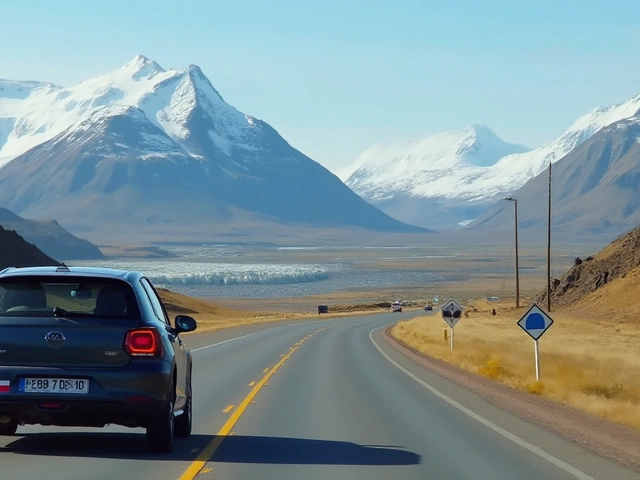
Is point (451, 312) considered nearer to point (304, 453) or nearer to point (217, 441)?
point (217, 441)

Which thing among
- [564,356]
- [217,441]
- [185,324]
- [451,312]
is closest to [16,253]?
[451,312]

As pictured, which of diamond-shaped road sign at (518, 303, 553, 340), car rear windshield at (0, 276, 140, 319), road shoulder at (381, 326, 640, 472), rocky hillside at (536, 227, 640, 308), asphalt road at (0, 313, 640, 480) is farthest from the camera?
rocky hillside at (536, 227, 640, 308)

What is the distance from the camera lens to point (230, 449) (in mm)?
12773

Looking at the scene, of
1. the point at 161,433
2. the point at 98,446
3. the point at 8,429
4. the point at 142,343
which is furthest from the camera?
the point at 8,429

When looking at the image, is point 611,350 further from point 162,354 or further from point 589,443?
point 162,354

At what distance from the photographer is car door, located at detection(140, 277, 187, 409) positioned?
1230cm

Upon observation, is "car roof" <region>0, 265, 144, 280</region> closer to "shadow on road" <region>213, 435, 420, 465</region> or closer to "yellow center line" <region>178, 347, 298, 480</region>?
"yellow center line" <region>178, 347, 298, 480</region>

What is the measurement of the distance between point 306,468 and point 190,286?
140 meters

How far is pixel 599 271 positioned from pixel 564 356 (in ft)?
125

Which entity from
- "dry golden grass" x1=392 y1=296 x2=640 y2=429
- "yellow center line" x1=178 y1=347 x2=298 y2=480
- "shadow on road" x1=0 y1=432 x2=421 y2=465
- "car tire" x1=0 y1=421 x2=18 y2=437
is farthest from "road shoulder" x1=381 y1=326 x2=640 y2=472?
"car tire" x1=0 y1=421 x2=18 y2=437

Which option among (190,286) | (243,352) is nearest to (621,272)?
(243,352)

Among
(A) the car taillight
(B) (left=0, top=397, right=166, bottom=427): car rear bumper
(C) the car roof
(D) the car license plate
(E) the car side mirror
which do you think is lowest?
(B) (left=0, top=397, right=166, bottom=427): car rear bumper

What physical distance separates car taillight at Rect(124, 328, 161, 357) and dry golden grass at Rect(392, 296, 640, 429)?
332 inches

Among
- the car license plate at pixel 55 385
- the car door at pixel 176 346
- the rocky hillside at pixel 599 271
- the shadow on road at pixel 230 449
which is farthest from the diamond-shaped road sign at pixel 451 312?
the rocky hillside at pixel 599 271
